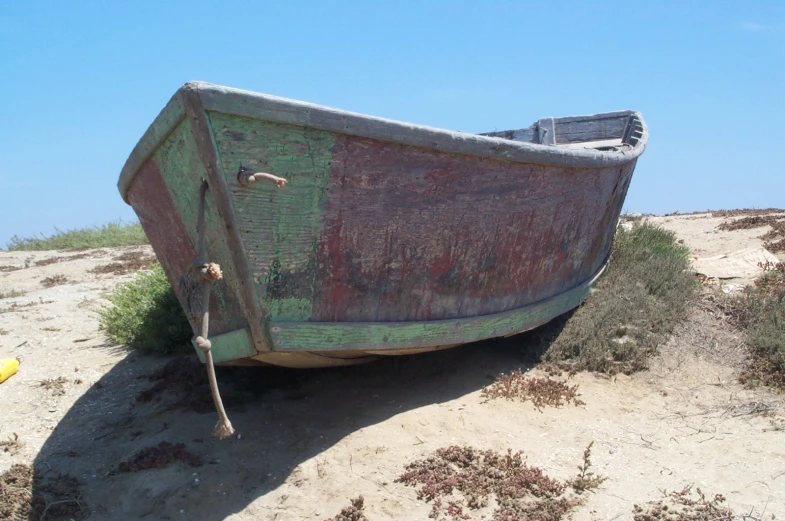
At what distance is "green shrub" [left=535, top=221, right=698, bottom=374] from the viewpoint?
5.16 m

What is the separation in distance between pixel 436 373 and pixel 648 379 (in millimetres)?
1615

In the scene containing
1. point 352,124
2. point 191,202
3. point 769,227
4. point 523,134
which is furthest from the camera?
point 769,227

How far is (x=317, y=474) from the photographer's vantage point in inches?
145

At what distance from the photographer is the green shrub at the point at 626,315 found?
5.16m

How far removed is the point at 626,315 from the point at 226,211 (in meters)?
3.67

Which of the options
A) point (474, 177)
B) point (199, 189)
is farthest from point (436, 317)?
point (199, 189)

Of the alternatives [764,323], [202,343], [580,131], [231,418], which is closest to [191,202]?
[202,343]

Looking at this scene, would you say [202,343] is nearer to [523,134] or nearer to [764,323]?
[764,323]

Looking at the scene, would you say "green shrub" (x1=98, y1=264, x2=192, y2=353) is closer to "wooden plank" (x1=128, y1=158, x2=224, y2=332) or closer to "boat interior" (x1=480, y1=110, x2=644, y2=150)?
"wooden plank" (x1=128, y1=158, x2=224, y2=332)

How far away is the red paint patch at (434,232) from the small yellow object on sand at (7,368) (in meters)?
3.34

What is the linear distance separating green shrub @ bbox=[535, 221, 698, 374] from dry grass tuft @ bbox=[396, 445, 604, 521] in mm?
1478

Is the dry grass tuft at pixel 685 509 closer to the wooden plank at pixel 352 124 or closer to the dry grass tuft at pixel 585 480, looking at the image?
the dry grass tuft at pixel 585 480

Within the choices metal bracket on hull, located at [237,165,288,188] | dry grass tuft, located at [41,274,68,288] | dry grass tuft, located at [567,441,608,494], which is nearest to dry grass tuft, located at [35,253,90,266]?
dry grass tuft, located at [41,274,68,288]

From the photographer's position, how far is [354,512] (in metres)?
3.33
